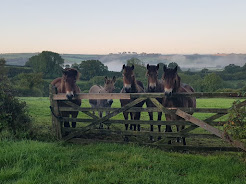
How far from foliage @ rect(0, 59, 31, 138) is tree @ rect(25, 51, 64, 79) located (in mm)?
95442

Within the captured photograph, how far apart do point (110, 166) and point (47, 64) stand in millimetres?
104838

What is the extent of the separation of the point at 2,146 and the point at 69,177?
334 centimetres

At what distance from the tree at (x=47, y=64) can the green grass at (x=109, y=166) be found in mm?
98728

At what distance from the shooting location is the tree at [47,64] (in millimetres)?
101550

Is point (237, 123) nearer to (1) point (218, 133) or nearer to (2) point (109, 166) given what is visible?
(1) point (218, 133)

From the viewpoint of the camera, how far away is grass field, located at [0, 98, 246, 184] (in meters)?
4.85

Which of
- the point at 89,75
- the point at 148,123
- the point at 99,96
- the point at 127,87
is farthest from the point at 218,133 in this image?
the point at 89,75

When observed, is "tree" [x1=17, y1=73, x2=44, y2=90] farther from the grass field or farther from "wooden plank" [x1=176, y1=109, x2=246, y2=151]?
"wooden plank" [x1=176, y1=109, x2=246, y2=151]

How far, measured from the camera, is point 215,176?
4.96 meters

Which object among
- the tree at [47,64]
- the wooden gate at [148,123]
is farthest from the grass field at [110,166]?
the tree at [47,64]

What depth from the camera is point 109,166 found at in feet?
18.2

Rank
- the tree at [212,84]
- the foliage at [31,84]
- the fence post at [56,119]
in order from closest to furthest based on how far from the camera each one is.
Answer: the fence post at [56,119] → the foliage at [31,84] → the tree at [212,84]

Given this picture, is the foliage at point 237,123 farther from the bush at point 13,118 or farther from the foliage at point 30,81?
the foliage at point 30,81

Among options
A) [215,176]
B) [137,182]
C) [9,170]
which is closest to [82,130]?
[9,170]
